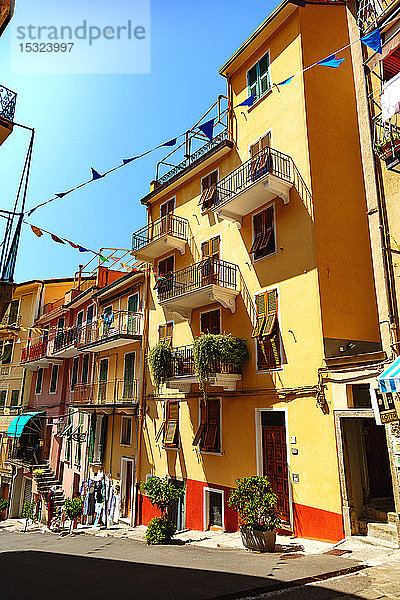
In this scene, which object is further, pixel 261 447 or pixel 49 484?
pixel 49 484

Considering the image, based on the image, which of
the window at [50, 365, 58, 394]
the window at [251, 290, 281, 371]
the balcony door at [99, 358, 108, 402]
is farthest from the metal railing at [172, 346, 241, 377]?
the window at [50, 365, 58, 394]

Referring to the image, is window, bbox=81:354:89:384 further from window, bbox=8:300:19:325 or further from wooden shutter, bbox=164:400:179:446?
window, bbox=8:300:19:325

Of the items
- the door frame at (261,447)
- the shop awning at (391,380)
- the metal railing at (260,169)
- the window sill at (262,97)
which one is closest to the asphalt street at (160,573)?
the door frame at (261,447)

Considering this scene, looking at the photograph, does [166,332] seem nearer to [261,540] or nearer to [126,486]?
[126,486]

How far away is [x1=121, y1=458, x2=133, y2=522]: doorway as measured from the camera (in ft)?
67.8

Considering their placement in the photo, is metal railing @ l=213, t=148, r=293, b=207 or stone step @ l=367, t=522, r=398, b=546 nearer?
stone step @ l=367, t=522, r=398, b=546

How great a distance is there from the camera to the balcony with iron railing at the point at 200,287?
15.8m

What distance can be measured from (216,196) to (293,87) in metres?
5.02

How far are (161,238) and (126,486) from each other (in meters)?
12.1

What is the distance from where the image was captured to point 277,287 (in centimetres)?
1413

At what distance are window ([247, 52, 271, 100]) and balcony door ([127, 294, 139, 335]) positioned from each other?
451 inches

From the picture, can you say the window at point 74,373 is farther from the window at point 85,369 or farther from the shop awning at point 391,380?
the shop awning at point 391,380

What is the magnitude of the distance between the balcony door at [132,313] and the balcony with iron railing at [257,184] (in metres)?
8.41

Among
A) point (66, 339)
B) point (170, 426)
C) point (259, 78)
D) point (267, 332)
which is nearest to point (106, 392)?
point (66, 339)
